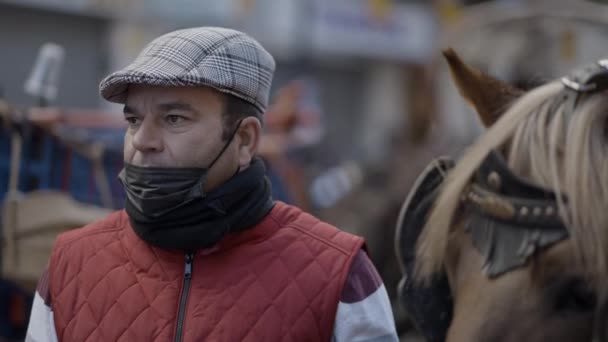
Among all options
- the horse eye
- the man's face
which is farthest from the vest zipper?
the horse eye

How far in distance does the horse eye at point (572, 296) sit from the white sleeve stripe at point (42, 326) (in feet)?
3.22

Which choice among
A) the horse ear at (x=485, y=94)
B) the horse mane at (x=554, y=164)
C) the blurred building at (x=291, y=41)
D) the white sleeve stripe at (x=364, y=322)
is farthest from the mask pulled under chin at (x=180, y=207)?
the blurred building at (x=291, y=41)

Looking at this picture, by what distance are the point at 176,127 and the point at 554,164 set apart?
71cm

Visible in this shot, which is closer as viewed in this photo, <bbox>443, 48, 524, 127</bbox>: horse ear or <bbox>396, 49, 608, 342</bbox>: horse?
<bbox>396, 49, 608, 342</bbox>: horse

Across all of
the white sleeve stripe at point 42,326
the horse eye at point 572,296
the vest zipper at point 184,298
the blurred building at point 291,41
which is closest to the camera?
Result: the horse eye at point 572,296

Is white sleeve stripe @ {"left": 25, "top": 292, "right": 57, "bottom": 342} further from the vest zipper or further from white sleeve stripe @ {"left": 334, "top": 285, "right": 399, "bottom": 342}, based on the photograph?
white sleeve stripe @ {"left": 334, "top": 285, "right": 399, "bottom": 342}

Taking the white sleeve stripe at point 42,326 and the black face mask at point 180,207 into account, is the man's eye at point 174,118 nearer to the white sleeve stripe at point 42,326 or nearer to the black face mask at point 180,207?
the black face mask at point 180,207

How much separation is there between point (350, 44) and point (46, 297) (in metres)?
12.5

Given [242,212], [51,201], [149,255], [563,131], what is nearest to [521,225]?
[563,131]

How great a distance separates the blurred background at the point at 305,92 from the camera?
11.9 ft

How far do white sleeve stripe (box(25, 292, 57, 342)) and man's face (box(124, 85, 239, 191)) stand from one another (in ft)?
1.19

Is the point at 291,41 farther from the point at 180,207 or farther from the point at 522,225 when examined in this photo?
the point at 522,225

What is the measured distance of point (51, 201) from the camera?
3365 mm

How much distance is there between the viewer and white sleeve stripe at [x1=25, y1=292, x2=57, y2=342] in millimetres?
1951
